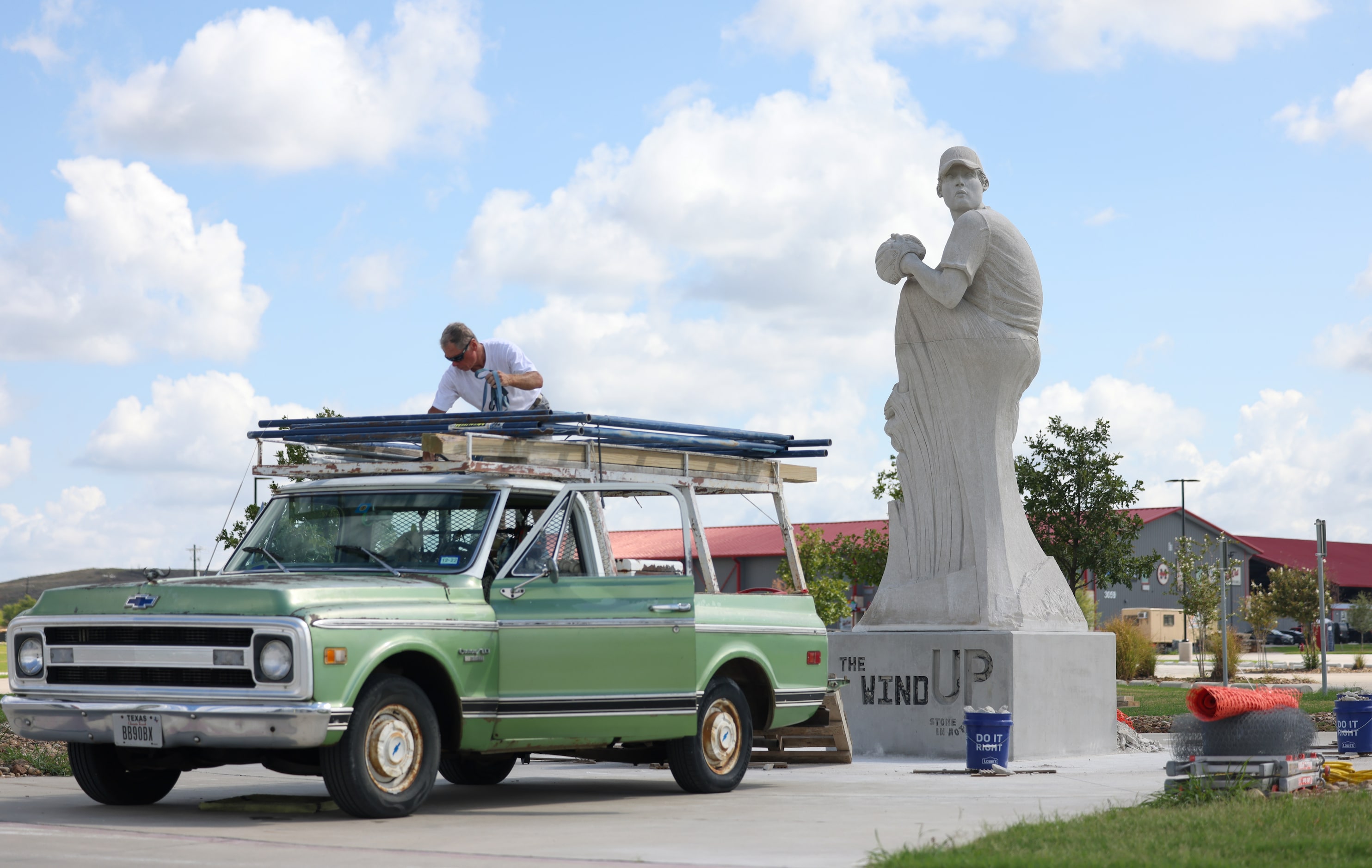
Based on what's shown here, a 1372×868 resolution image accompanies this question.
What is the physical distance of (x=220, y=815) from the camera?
9672mm

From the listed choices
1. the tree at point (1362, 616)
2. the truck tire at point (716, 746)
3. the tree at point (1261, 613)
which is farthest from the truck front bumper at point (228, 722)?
the tree at point (1362, 616)

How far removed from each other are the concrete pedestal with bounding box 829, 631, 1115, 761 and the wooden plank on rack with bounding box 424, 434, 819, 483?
266cm

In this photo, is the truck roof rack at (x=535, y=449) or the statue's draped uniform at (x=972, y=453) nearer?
the truck roof rack at (x=535, y=449)

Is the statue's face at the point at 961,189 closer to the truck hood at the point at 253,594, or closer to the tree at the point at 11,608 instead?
the truck hood at the point at 253,594

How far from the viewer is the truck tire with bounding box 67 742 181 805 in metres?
9.91

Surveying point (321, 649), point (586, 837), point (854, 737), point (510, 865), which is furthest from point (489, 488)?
point (854, 737)

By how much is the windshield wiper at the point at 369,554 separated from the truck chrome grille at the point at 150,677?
4.40ft

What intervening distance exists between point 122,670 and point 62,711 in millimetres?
380

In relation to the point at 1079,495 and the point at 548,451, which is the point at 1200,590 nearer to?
the point at 1079,495

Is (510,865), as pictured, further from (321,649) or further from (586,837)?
(321,649)

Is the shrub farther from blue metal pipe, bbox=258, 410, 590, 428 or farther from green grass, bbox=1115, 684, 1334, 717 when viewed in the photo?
blue metal pipe, bbox=258, 410, 590, 428

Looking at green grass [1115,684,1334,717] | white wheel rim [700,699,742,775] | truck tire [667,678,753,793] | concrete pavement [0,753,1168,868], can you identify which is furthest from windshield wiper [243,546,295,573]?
green grass [1115,684,1334,717]

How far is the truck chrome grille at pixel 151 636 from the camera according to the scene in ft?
29.1

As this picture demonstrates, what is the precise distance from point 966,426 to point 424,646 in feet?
24.3
